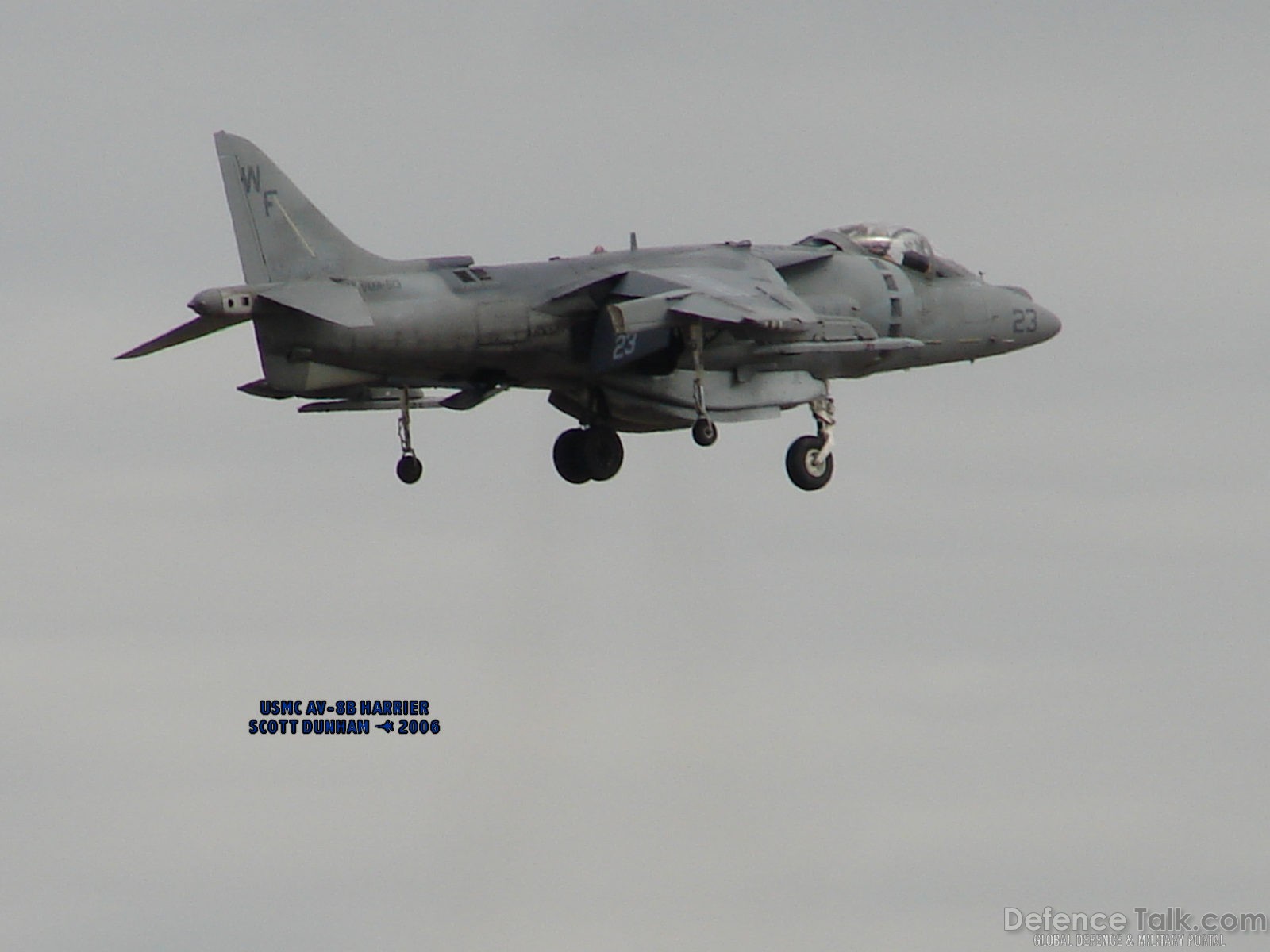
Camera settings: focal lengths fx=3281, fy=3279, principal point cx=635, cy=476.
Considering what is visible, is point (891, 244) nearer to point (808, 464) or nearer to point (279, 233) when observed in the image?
point (808, 464)

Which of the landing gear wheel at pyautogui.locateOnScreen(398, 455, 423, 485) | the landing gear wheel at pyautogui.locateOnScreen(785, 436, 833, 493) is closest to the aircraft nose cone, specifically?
the landing gear wheel at pyautogui.locateOnScreen(785, 436, 833, 493)

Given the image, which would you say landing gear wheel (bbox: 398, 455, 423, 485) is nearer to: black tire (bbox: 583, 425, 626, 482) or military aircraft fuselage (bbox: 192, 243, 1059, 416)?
military aircraft fuselage (bbox: 192, 243, 1059, 416)

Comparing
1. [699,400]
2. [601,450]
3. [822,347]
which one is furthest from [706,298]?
[601,450]

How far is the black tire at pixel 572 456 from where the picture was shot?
52469 millimetres

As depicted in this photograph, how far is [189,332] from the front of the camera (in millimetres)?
47312

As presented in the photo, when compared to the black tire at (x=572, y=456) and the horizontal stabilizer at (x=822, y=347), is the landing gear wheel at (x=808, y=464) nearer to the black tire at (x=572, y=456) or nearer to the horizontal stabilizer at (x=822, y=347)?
the horizontal stabilizer at (x=822, y=347)

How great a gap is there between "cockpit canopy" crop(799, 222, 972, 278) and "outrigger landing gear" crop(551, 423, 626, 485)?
4895 mm

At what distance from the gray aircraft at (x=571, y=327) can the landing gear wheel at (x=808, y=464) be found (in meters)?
0.03

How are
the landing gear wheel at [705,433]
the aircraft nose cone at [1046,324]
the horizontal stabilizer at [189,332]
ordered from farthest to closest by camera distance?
the aircraft nose cone at [1046,324], the landing gear wheel at [705,433], the horizontal stabilizer at [189,332]

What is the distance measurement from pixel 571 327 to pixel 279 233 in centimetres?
458

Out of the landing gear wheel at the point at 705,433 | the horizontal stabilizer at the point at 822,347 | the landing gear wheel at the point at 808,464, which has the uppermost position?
the horizontal stabilizer at the point at 822,347

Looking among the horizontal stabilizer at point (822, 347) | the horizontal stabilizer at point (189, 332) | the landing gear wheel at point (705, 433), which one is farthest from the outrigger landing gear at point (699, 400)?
the horizontal stabilizer at point (189, 332)

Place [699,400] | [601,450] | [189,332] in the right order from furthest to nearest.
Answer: [601,450], [699,400], [189,332]

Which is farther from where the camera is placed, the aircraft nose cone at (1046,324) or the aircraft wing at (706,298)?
the aircraft nose cone at (1046,324)
